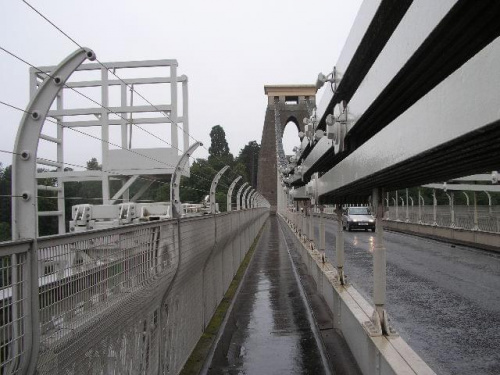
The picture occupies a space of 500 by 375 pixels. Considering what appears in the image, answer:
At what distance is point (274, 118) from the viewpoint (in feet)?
331

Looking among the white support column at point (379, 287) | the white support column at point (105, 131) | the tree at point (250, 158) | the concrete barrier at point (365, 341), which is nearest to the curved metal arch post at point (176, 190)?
the white support column at point (379, 287)

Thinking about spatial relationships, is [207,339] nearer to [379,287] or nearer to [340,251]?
[340,251]

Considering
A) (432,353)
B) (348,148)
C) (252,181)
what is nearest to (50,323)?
(348,148)

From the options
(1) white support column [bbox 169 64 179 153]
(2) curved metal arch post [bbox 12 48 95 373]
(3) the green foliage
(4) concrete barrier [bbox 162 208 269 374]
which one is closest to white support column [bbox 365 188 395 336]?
(4) concrete barrier [bbox 162 208 269 374]

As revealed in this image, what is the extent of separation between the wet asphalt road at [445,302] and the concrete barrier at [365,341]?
0.95 meters

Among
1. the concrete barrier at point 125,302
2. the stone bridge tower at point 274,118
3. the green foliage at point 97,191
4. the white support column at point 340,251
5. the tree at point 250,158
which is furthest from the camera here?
the tree at point 250,158

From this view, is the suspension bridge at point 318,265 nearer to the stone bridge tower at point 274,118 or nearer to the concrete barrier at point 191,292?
the concrete barrier at point 191,292

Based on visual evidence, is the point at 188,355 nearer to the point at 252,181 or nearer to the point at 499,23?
the point at 499,23

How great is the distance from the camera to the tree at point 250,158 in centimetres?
14325

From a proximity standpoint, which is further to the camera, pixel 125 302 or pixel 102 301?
pixel 125 302

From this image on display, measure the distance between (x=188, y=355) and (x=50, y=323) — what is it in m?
3.67

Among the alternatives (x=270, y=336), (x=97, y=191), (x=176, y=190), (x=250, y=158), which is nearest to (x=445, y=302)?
(x=270, y=336)

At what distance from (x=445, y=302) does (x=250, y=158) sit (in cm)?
14000

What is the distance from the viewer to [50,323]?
2.45 meters
